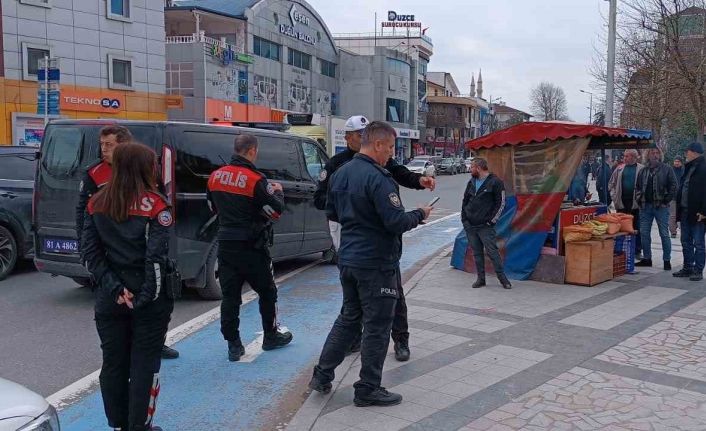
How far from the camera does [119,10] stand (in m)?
28.7

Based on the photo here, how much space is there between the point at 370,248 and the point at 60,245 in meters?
4.41

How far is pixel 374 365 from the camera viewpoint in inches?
181

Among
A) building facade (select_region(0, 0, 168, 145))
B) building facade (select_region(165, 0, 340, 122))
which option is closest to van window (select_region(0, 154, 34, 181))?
building facade (select_region(0, 0, 168, 145))

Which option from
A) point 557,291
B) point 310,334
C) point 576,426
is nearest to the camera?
point 576,426

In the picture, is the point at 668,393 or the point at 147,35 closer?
the point at 668,393

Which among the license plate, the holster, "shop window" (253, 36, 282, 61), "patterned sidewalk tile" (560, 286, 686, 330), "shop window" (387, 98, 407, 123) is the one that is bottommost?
"patterned sidewalk tile" (560, 286, 686, 330)

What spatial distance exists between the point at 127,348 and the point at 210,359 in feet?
6.30

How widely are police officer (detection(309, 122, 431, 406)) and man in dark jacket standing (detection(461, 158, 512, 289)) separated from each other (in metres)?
4.06

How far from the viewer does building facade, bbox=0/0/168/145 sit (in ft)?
81.9

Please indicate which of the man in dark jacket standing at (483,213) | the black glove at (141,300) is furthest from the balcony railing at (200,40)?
the black glove at (141,300)

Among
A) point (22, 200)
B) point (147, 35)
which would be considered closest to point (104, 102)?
point (147, 35)

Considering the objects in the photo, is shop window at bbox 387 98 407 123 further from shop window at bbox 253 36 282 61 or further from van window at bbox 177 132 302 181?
van window at bbox 177 132 302 181

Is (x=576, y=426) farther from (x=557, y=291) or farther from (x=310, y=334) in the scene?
(x=557, y=291)

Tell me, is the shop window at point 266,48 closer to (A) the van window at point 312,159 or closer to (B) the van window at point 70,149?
(A) the van window at point 312,159
